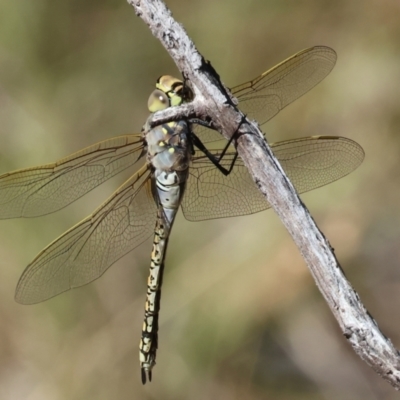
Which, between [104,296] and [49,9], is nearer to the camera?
[104,296]

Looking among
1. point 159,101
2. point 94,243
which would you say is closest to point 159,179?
point 159,101

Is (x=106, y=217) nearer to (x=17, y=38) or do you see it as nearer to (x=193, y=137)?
(x=193, y=137)

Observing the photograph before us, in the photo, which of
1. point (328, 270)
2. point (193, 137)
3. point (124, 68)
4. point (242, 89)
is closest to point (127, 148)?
point (193, 137)

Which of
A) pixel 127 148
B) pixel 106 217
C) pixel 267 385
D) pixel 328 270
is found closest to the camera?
pixel 328 270

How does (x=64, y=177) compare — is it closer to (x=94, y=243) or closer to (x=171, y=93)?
(x=94, y=243)

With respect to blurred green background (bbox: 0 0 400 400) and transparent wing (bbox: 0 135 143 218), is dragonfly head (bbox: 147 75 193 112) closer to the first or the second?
transparent wing (bbox: 0 135 143 218)

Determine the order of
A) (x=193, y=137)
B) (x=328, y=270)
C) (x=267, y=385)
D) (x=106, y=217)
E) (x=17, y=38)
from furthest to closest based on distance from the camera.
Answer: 1. (x=17, y=38)
2. (x=267, y=385)
3. (x=106, y=217)
4. (x=193, y=137)
5. (x=328, y=270)
